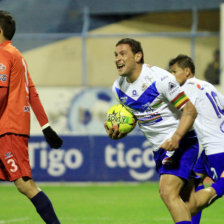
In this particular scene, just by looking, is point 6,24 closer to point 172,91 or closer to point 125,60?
point 125,60

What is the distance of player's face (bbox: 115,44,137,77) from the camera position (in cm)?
609

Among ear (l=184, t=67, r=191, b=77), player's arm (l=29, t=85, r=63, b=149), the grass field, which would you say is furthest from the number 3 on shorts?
the grass field

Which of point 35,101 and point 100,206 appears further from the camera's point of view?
point 100,206

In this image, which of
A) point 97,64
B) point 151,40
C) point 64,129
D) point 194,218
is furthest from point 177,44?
point 194,218

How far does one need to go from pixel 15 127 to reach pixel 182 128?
1519mm

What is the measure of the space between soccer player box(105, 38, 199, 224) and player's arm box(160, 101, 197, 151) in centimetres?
2

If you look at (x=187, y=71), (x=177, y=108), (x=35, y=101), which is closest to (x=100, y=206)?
(x=187, y=71)

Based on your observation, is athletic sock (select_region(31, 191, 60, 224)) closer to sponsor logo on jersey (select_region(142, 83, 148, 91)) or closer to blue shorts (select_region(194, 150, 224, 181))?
sponsor logo on jersey (select_region(142, 83, 148, 91))

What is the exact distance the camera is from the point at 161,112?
6047 mm

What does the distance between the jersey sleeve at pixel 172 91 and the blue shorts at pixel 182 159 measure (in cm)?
41

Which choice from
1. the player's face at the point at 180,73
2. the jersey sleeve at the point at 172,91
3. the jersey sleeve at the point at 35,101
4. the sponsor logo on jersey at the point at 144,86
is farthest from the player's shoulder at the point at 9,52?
the player's face at the point at 180,73

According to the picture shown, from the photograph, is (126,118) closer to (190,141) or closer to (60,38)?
(190,141)

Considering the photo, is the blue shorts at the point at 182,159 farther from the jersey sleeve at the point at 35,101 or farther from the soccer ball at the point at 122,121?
the jersey sleeve at the point at 35,101

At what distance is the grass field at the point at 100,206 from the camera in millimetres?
8641
